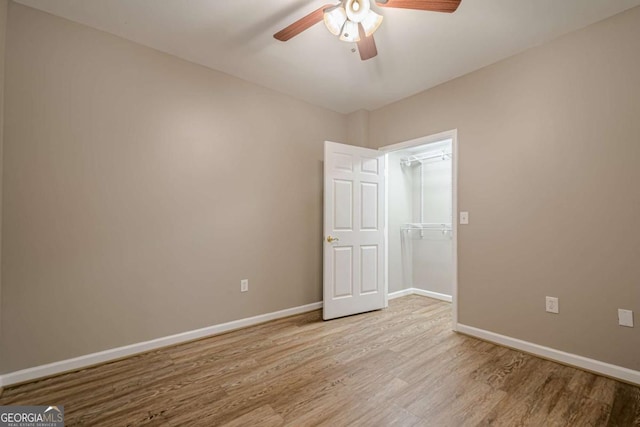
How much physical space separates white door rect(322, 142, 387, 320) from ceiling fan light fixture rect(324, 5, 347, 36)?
4.84 ft

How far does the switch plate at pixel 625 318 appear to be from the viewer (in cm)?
195

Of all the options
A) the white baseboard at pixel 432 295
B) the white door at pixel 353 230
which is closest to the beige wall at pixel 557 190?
the white door at pixel 353 230

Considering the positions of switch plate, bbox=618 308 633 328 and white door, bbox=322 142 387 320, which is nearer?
switch plate, bbox=618 308 633 328

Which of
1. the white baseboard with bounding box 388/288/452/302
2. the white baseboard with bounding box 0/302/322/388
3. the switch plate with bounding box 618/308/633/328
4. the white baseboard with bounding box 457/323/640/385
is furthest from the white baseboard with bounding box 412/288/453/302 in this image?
the white baseboard with bounding box 0/302/322/388

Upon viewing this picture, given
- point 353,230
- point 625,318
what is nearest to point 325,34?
point 353,230

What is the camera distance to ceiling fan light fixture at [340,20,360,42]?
177 cm

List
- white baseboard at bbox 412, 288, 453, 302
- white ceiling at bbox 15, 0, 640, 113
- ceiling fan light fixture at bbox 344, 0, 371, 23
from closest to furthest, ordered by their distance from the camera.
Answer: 1. ceiling fan light fixture at bbox 344, 0, 371, 23
2. white ceiling at bbox 15, 0, 640, 113
3. white baseboard at bbox 412, 288, 453, 302

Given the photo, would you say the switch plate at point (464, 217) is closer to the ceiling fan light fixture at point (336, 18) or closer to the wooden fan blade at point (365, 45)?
the wooden fan blade at point (365, 45)

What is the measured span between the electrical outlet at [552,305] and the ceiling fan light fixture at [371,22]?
8.31 ft

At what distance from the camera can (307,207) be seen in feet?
11.5

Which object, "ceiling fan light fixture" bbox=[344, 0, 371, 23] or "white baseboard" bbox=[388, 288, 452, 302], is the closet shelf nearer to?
"white baseboard" bbox=[388, 288, 452, 302]

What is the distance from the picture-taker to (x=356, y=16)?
5.58 feet

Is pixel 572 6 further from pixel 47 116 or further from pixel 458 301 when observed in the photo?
pixel 47 116

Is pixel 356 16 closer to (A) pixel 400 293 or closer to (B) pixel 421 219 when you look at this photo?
(B) pixel 421 219
